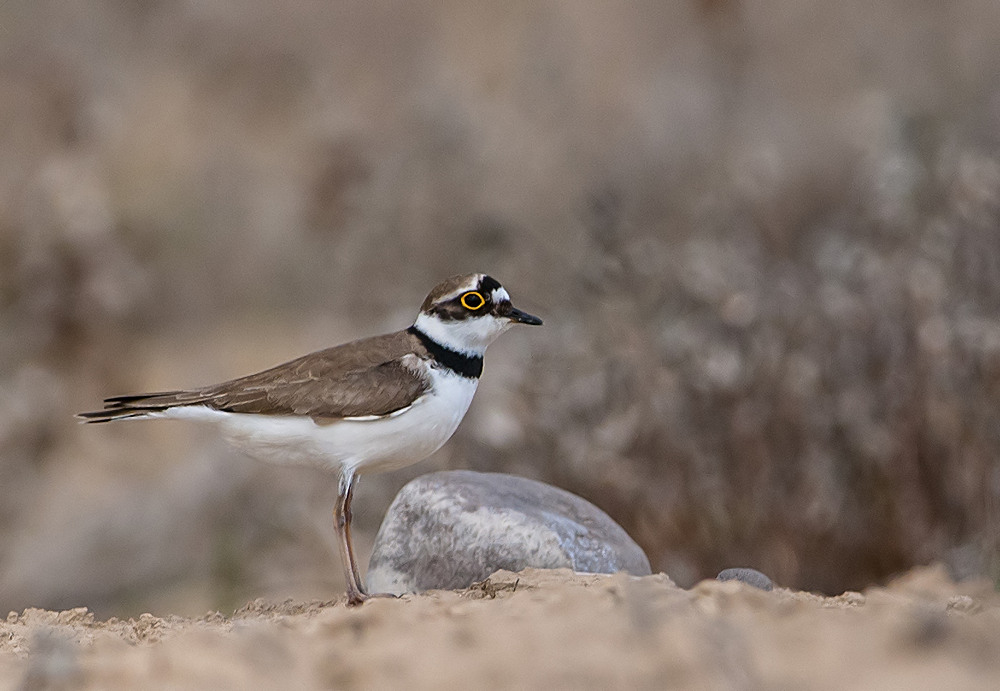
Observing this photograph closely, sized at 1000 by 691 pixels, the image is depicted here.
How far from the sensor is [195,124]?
35.8 feet

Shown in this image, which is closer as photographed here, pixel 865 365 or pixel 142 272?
pixel 865 365

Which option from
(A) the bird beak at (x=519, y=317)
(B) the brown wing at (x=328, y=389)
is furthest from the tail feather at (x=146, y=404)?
(A) the bird beak at (x=519, y=317)

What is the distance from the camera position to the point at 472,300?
4492 mm

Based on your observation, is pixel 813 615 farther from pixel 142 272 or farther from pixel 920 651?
pixel 142 272

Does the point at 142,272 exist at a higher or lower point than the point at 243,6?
lower

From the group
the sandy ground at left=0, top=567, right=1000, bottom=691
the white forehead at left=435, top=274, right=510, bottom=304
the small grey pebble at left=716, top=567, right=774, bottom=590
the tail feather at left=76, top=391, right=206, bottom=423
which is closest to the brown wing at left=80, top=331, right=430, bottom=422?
the tail feather at left=76, top=391, right=206, bottom=423

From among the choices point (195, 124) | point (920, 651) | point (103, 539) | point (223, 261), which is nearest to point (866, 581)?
point (920, 651)

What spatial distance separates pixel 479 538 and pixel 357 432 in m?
0.60

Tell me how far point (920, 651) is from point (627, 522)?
394cm

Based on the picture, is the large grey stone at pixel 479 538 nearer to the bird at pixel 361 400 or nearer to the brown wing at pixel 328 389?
the bird at pixel 361 400

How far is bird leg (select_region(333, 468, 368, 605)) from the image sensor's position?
13.9 feet

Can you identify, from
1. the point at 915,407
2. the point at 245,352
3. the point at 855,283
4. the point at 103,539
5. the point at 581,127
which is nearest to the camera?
the point at 915,407

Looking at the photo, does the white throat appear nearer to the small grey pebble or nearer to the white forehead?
the white forehead

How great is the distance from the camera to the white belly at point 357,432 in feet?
14.2
